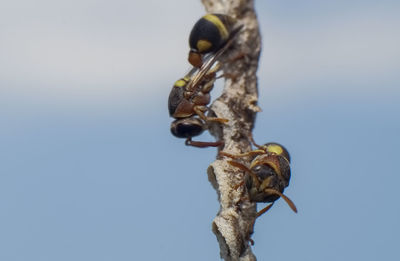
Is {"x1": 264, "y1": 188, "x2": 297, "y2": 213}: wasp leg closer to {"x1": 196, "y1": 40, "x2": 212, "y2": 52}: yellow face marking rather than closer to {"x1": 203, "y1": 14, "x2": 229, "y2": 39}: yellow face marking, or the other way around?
{"x1": 203, "y1": 14, "x2": 229, "y2": 39}: yellow face marking

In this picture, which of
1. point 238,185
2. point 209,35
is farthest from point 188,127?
point 238,185

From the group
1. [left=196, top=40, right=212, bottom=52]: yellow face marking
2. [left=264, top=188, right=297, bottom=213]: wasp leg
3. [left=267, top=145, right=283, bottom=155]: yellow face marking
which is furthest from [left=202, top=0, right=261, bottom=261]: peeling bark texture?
[left=267, top=145, right=283, bottom=155]: yellow face marking

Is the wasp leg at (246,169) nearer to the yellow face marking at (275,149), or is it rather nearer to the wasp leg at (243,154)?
the wasp leg at (243,154)

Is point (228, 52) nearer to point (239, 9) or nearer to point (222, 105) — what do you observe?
point (239, 9)

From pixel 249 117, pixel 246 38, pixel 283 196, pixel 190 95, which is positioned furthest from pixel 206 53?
pixel 283 196

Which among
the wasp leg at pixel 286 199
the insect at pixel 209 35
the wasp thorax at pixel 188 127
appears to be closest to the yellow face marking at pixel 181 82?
the insect at pixel 209 35
